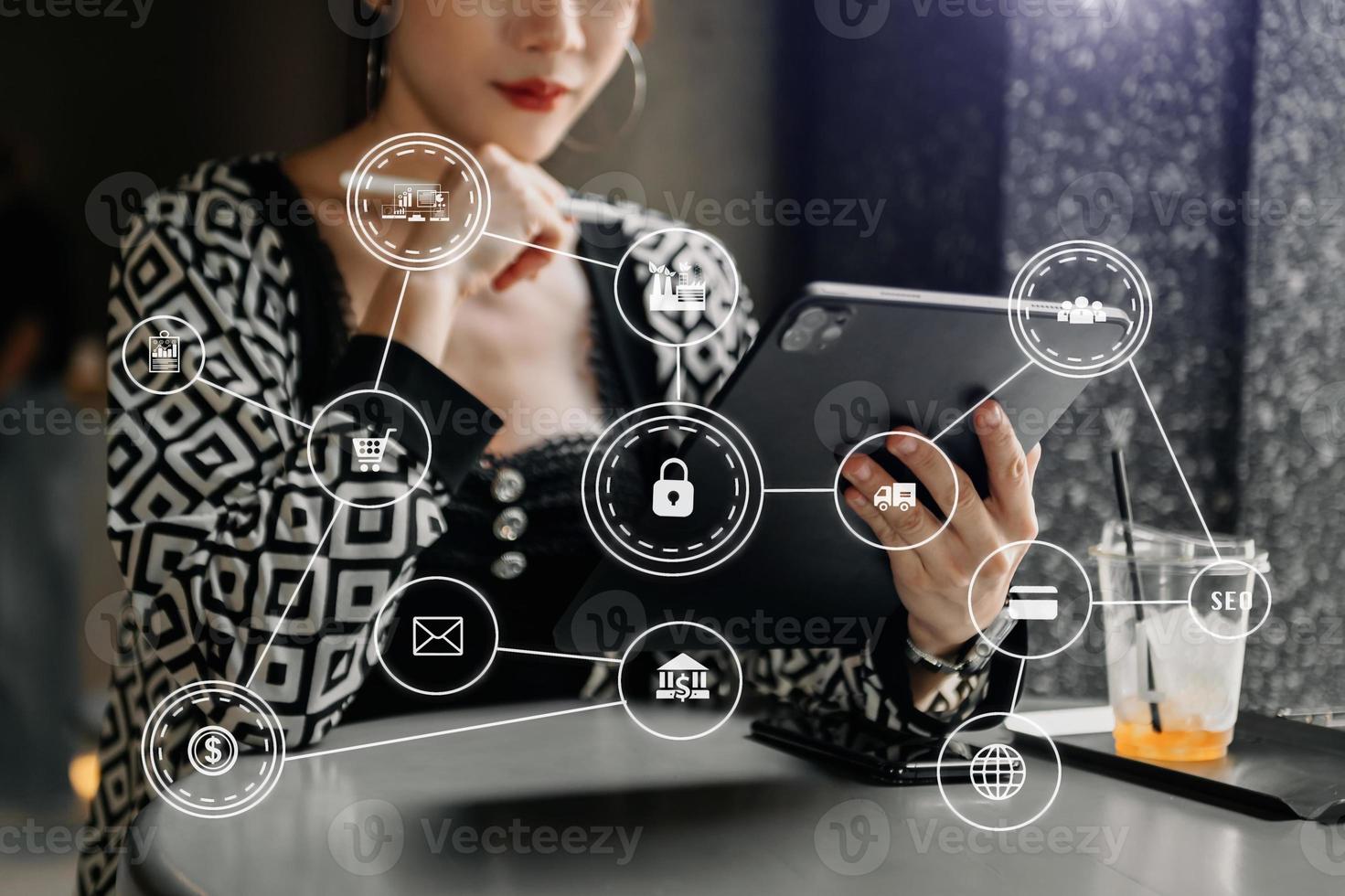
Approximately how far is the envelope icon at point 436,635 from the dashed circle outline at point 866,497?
0.31 m

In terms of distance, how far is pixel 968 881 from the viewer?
44 centimetres

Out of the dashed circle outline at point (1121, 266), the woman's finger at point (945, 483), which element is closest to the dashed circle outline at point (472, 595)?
the woman's finger at point (945, 483)

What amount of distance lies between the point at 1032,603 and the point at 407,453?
18.5 inches

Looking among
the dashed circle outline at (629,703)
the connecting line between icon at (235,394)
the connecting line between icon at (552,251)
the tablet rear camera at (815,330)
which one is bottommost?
the dashed circle outline at (629,703)

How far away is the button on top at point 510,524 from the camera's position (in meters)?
0.80

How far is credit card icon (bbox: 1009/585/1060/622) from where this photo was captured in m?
0.71

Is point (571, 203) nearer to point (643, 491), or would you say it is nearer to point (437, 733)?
point (643, 491)

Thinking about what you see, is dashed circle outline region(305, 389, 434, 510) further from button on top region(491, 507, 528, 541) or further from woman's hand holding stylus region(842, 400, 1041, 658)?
woman's hand holding stylus region(842, 400, 1041, 658)

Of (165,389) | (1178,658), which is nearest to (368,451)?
(165,389)

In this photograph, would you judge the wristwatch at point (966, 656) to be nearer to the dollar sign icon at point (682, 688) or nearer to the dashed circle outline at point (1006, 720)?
the dashed circle outline at point (1006, 720)

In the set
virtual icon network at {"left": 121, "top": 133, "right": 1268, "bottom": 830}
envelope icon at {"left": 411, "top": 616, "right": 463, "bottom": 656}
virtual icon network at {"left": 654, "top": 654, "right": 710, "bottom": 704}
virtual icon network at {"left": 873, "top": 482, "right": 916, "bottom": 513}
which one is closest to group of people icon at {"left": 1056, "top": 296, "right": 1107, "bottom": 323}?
virtual icon network at {"left": 121, "top": 133, "right": 1268, "bottom": 830}

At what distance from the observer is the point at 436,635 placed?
0.77 meters

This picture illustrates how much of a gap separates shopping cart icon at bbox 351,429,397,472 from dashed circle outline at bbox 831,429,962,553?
0.27 m

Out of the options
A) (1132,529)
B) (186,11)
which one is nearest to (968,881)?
(1132,529)
